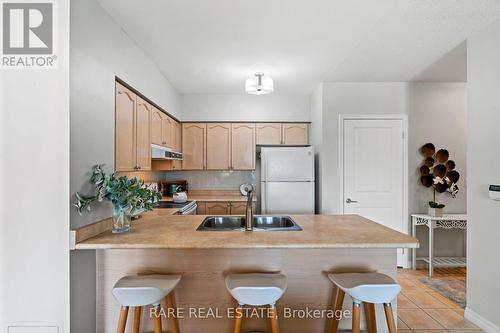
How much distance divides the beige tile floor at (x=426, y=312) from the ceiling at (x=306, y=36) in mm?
2423

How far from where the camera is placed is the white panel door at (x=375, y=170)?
3793 millimetres

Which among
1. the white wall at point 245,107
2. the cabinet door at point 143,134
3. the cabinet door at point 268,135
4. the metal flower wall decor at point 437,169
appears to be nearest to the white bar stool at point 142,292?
the cabinet door at point 143,134

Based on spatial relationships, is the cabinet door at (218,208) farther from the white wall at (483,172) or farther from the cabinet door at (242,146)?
the white wall at (483,172)

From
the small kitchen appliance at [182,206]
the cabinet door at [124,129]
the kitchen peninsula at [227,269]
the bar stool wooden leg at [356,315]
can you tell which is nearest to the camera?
the bar stool wooden leg at [356,315]

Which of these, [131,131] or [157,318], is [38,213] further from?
[131,131]

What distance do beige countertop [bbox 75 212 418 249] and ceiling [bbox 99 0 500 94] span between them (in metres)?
1.53

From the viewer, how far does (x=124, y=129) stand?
2342mm

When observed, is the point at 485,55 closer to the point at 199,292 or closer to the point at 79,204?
the point at 199,292

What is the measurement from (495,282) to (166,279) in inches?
96.2

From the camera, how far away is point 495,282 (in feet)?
7.41

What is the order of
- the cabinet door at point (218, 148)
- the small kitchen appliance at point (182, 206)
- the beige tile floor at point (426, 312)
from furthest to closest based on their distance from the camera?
1. the cabinet door at point (218, 148)
2. the small kitchen appliance at point (182, 206)
3. the beige tile floor at point (426, 312)

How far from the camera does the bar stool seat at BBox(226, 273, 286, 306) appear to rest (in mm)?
1551

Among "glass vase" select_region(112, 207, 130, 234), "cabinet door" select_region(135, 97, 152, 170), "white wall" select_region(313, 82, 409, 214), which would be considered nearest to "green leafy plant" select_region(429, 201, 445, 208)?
"white wall" select_region(313, 82, 409, 214)

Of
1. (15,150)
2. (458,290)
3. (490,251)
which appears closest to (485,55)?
(490,251)
